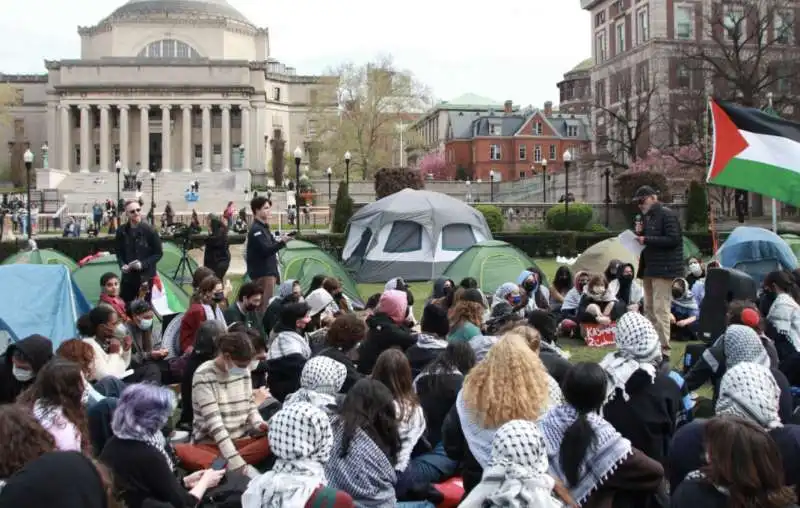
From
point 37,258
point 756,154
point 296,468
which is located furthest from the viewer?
point 37,258

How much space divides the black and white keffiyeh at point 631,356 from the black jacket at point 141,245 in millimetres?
7235

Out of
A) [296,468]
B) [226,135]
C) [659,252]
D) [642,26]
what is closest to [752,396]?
[296,468]

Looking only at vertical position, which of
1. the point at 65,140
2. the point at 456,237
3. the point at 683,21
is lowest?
the point at 456,237

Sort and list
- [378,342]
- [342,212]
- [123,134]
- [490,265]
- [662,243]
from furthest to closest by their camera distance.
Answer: [123,134] → [342,212] → [490,265] → [662,243] → [378,342]

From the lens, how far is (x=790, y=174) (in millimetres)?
11023

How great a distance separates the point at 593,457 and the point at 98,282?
11325 millimetres

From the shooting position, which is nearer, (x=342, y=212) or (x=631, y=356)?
(x=631, y=356)

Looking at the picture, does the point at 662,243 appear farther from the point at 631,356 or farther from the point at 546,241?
the point at 546,241

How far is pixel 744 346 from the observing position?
6.42 meters

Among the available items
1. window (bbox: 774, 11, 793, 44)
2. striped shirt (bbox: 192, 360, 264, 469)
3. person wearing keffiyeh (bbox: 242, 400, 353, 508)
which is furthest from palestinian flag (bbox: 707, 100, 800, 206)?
window (bbox: 774, 11, 793, 44)

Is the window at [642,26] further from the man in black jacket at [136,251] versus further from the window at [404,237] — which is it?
the man in black jacket at [136,251]

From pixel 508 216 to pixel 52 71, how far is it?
56.8 m

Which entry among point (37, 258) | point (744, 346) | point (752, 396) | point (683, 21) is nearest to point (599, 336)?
point (744, 346)

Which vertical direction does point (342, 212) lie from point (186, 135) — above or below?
below
